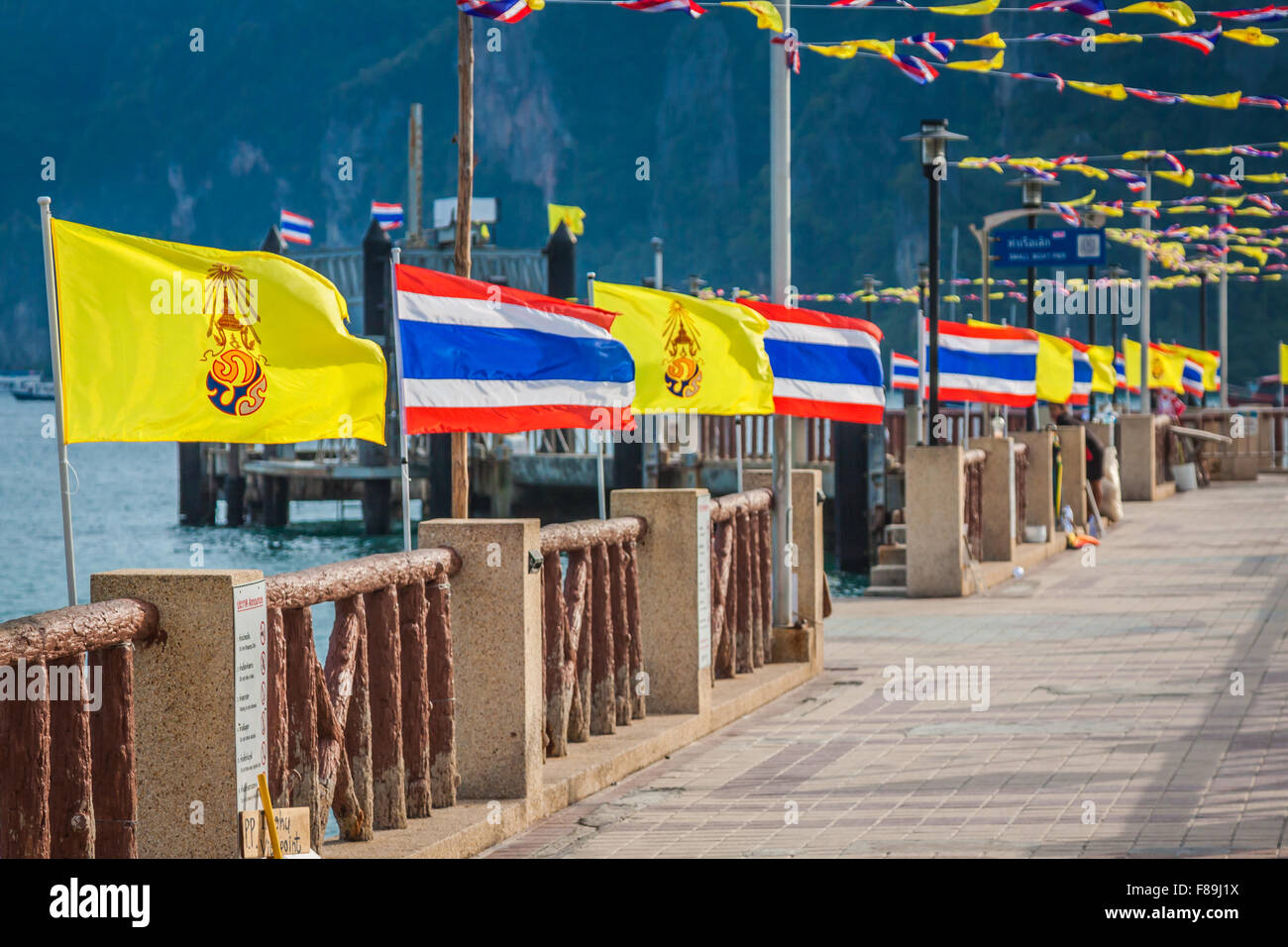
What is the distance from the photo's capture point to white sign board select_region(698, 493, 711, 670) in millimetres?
10969

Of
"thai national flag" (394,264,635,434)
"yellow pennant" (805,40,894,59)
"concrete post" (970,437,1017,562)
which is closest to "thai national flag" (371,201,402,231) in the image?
"concrete post" (970,437,1017,562)

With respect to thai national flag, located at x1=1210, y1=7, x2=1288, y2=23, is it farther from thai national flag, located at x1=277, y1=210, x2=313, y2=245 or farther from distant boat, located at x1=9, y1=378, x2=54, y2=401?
distant boat, located at x1=9, y1=378, x2=54, y2=401

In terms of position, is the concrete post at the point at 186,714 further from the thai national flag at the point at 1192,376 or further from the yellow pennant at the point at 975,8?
the thai national flag at the point at 1192,376

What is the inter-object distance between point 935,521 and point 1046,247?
1064 cm

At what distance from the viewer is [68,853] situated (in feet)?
17.7

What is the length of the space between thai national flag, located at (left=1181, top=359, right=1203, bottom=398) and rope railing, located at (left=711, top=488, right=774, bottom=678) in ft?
101

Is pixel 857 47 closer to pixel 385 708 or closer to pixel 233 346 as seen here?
pixel 385 708

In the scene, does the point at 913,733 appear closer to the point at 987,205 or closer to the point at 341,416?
A: the point at 341,416

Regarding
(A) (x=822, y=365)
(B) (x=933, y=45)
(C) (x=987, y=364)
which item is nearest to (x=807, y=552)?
(A) (x=822, y=365)

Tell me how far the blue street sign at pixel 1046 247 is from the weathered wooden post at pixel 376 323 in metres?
16.0

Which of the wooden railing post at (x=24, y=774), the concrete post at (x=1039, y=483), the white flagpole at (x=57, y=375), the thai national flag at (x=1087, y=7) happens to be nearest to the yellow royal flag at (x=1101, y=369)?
the concrete post at (x=1039, y=483)

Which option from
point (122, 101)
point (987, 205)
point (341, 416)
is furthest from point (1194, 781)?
point (122, 101)

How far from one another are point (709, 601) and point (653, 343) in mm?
1740
